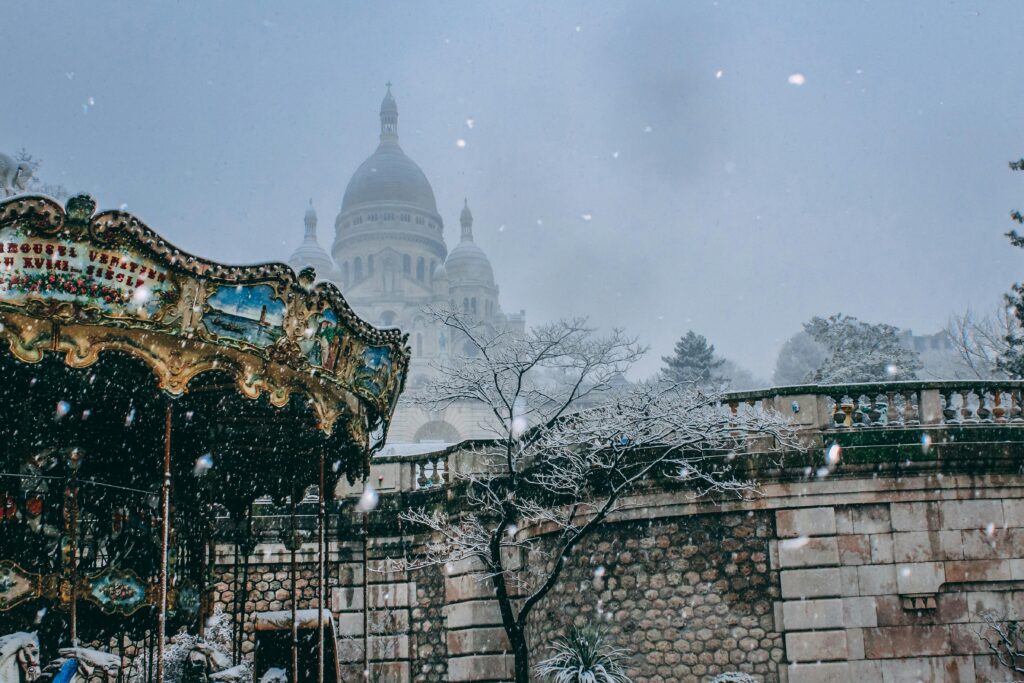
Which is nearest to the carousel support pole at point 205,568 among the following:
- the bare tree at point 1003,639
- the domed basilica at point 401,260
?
the bare tree at point 1003,639

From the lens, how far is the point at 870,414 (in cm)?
1283

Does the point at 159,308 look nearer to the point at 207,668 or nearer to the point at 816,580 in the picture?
the point at 207,668

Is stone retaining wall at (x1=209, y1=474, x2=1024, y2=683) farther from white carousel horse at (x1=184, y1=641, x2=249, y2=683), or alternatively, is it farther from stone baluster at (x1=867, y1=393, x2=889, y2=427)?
white carousel horse at (x1=184, y1=641, x2=249, y2=683)

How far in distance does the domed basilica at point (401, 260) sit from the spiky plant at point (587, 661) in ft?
231

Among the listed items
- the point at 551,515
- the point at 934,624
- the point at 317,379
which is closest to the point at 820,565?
the point at 934,624

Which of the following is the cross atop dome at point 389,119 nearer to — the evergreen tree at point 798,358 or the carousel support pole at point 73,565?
the evergreen tree at point 798,358

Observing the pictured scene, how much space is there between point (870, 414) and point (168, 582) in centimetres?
900

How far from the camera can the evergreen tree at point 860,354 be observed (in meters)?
A: 40.4

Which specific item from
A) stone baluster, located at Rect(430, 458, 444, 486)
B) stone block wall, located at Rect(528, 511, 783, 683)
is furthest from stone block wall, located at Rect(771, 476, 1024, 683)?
stone baluster, located at Rect(430, 458, 444, 486)

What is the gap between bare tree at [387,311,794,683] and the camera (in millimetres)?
12961

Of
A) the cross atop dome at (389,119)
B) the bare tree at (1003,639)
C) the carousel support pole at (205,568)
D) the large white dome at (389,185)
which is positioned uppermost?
the cross atop dome at (389,119)

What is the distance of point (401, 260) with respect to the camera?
3652 inches

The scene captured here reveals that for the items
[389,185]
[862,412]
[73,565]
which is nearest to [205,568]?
[73,565]

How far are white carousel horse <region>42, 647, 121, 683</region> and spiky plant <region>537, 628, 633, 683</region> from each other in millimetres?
6110
